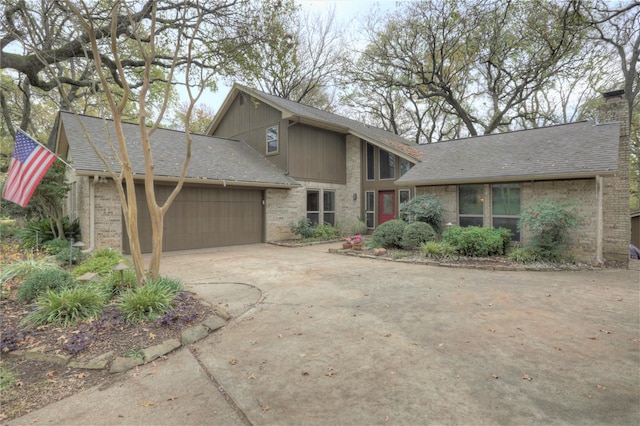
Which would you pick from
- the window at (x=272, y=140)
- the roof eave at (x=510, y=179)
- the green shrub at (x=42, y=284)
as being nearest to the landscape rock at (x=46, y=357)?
the green shrub at (x=42, y=284)

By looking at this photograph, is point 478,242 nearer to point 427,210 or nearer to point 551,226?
point 551,226

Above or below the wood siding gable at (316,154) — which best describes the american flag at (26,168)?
below

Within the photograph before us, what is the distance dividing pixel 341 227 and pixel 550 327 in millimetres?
11030

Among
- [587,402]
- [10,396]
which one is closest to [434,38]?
[587,402]

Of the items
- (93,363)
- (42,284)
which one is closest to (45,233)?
(42,284)

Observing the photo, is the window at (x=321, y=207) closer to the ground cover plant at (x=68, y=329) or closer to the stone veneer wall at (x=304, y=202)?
the stone veneer wall at (x=304, y=202)

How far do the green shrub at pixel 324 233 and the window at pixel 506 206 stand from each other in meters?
6.11

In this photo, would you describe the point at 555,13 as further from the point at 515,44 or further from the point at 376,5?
the point at 376,5

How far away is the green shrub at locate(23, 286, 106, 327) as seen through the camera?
3.82m

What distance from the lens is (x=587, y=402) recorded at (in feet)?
8.30

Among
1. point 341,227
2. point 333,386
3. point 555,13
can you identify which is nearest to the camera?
point 333,386

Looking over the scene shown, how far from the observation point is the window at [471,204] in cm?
1040

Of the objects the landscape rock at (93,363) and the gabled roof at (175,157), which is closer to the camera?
the landscape rock at (93,363)

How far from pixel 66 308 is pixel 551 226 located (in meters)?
10.2
